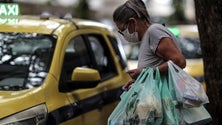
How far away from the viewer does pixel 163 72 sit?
3406 millimetres

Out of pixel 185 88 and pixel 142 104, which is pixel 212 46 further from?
pixel 142 104

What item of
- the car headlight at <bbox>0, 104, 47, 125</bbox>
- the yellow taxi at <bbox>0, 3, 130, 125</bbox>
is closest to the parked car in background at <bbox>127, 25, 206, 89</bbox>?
the yellow taxi at <bbox>0, 3, 130, 125</bbox>

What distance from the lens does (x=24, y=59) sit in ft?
15.3

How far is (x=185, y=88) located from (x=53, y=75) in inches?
55.0

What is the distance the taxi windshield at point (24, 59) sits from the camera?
4.31 meters

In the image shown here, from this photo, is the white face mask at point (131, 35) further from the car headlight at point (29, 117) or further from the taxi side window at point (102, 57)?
the taxi side window at point (102, 57)

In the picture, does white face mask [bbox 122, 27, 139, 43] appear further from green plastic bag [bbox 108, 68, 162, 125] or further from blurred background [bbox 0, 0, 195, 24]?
blurred background [bbox 0, 0, 195, 24]

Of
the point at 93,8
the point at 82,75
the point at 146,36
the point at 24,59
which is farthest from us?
the point at 93,8

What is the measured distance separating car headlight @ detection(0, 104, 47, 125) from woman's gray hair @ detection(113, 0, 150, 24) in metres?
0.90

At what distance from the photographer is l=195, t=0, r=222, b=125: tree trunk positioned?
443cm

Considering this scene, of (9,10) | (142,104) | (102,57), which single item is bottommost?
(142,104)

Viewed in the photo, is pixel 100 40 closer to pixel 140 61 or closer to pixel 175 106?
pixel 140 61

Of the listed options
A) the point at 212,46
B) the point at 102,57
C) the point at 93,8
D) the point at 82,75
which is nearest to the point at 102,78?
the point at 102,57

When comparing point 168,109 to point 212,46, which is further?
point 212,46
